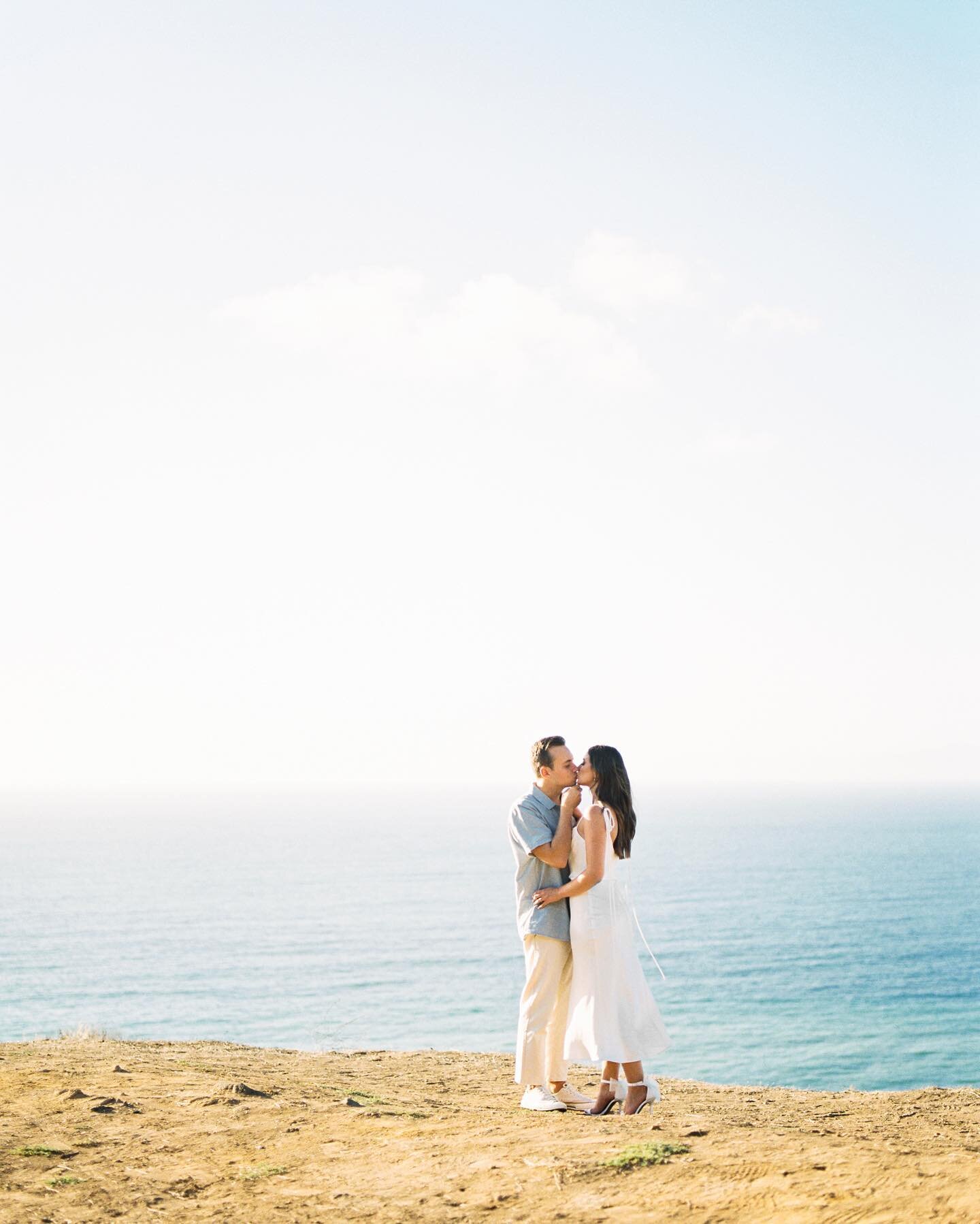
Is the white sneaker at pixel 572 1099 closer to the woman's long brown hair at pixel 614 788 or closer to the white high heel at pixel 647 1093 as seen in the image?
the white high heel at pixel 647 1093

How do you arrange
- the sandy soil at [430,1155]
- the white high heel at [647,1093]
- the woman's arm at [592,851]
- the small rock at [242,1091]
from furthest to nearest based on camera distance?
the small rock at [242,1091]
the white high heel at [647,1093]
the woman's arm at [592,851]
the sandy soil at [430,1155]

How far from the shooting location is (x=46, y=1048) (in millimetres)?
12516

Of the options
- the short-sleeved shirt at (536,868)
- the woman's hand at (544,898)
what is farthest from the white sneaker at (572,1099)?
the woman's hand at (544,898)

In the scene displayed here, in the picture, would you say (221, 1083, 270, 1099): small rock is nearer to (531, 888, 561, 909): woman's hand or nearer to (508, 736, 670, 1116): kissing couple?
(508, 736, 670, 1116): kissing couple

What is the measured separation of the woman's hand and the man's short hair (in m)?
Answer: 0.82

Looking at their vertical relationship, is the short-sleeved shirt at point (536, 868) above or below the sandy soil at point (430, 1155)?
above

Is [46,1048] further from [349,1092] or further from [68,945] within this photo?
[68,945]

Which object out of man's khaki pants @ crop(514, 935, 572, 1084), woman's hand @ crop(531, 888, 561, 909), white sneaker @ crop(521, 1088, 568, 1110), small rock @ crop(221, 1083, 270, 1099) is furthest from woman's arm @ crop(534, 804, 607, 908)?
small rock @ crop(221, 1083, 270, 1099)

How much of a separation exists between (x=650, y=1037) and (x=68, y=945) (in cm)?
7276

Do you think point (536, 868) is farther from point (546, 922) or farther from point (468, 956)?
point (468, 956)

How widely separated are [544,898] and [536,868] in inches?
9.9

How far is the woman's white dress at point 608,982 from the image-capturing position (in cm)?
741

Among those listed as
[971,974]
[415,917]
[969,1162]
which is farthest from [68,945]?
[969,1162]

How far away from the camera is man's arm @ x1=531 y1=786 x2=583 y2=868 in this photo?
7531 millimetres
